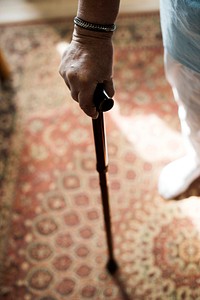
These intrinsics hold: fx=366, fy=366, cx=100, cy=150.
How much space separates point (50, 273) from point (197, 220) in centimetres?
51

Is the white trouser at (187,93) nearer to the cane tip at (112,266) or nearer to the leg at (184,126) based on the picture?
the leg at (184,126)

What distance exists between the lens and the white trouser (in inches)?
34.3

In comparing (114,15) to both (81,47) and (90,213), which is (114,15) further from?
(90,213)

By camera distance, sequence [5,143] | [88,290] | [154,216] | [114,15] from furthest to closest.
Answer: [5,143], [154,216], [88,290], [114,15]

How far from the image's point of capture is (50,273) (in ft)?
3.84

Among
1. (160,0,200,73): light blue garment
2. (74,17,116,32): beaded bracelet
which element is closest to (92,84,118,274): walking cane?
(74,17,116,32): beaded bracelet

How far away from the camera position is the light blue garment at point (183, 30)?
680 millimetres

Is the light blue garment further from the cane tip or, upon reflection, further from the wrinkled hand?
the cane tip

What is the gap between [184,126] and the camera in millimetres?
1064

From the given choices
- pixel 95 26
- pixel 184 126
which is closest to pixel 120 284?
pixel 184 126

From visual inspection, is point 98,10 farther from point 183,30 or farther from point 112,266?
point 112,266

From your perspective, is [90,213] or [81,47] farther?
[90,213]

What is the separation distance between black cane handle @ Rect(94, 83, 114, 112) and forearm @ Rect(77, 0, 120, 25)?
12 centimetres

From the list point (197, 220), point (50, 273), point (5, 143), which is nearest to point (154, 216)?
point (197, 220)
